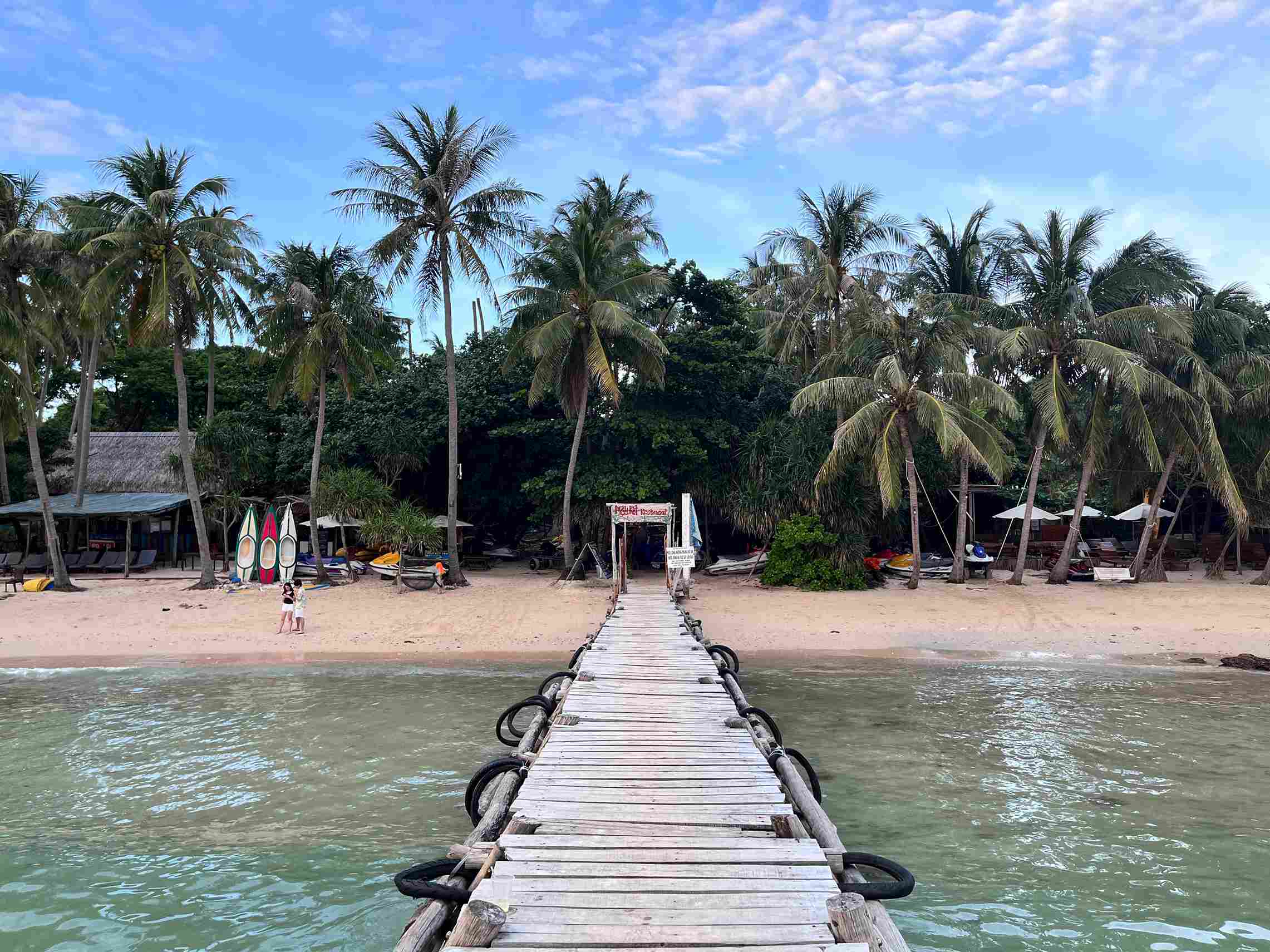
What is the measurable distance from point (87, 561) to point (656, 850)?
91.6ft

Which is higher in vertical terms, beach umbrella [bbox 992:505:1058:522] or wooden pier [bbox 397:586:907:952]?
beach umbrella [bbox 992:505:1058:522]

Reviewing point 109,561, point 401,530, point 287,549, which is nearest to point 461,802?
point 287,549

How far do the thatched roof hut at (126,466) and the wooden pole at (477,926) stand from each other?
29.9 meters

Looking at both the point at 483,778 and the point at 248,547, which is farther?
the point at 248,547

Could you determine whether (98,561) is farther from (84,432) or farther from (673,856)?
(673,856)

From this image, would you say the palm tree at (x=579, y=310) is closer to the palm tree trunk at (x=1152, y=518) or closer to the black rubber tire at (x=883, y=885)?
the palm tree trunk at (x=1152, y=518)

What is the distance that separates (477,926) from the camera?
3.35m

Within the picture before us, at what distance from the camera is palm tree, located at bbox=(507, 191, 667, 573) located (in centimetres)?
2186

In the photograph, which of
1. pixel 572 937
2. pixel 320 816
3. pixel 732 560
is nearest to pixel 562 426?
pixel 732 560

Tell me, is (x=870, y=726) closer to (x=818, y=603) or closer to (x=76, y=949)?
(x=76, y=949)

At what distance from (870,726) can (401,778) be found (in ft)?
18.6

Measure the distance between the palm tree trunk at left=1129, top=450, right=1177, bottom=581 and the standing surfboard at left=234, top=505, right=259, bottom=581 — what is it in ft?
75.4

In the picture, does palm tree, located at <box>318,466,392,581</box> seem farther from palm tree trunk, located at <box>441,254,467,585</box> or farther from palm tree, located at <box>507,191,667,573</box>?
palm tree, located at <box>507,191,667,573</box>

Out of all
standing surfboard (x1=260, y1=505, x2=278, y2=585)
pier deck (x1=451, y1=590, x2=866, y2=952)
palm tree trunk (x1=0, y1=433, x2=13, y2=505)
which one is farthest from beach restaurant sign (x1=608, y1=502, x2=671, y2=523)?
palm tree trunk (x1=0, y1=433, x2=13, y2=505)
